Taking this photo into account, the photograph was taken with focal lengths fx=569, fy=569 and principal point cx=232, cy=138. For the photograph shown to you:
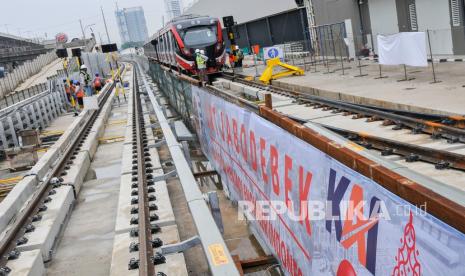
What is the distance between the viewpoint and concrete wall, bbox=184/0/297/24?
49.7 m

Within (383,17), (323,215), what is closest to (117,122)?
(383,17)

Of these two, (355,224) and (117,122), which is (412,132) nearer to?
(355,224)

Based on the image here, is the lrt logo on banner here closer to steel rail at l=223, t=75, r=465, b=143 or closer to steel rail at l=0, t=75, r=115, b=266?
steel rail at l=0, t=75, r=115, b=266

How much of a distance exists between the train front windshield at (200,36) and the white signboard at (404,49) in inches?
509

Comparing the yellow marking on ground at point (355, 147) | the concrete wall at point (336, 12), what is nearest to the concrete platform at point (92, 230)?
the yellow marking on ground at point (355, 147)

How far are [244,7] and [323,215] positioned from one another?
58.7 m

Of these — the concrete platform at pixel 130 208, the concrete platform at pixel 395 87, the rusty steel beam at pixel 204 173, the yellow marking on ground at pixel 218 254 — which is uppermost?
the yellow marking on ground at pixel 218 254

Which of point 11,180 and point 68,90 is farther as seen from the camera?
point 68,90

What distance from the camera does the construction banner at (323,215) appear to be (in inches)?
110

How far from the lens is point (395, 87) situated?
56.9 ft

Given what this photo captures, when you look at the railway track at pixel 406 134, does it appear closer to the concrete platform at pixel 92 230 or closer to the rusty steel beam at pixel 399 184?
the rusty steel beam at pixel 399 184

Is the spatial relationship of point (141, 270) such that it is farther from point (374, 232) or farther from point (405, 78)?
point (405, 78)

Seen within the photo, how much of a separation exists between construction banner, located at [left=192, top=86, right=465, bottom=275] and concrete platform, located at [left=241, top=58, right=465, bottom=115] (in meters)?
6.98

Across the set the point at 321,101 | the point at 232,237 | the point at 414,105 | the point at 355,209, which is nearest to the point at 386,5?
the point at 321,101
